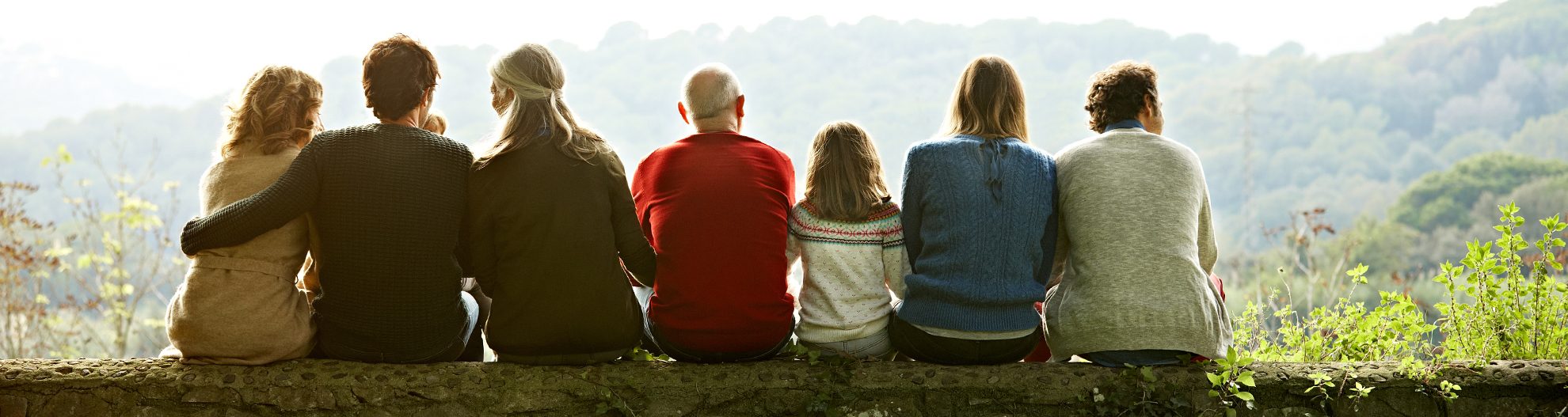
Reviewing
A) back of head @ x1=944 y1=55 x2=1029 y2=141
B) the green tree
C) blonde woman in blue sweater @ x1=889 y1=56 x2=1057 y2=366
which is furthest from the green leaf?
the green tree

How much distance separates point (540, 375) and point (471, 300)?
14.4 inches

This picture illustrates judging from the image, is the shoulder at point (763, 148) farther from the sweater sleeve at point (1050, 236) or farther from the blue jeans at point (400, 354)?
the blue jeans at point (400, 354)

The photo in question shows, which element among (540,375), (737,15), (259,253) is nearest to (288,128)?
(259,253)

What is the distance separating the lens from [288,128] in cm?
274

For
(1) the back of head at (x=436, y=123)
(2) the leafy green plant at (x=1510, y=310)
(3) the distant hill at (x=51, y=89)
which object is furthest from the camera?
(3) the distant hill at (x=51, y=89)

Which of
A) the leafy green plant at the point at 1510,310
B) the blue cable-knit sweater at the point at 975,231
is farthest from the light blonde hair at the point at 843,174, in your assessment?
the leafy green plant at the point at 1510,310

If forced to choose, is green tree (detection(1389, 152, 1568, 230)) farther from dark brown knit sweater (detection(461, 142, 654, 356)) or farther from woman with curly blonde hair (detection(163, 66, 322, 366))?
woman with curly blonde hair (detection(163, 66, 322, 366))

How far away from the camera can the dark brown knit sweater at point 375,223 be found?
2.57 m

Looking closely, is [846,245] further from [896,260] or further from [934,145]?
[934,145]

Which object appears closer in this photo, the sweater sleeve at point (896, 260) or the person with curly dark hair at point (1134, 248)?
the person with curly dark hair at point (1134, 248)

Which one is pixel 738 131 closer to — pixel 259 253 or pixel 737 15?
pixel 259 253

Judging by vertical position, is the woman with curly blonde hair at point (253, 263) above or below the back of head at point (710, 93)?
below

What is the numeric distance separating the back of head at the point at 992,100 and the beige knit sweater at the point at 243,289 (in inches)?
70.0

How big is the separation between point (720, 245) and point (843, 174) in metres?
0.39
